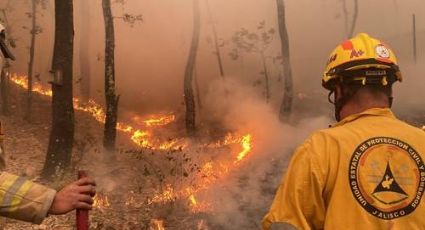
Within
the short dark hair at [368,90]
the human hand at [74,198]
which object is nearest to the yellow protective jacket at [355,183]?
the short dark hair at [368,90]

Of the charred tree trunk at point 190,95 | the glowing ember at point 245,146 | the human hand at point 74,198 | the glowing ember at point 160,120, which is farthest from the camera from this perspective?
the glowing ember at point 160,120

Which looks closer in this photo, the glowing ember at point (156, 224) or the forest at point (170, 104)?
the glowing ember at point (156, 224)

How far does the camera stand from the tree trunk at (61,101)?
11.3 metres

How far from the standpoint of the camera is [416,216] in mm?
2502

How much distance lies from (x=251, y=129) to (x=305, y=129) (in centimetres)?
262

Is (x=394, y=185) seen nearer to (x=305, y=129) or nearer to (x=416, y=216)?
(x=416, y=216)

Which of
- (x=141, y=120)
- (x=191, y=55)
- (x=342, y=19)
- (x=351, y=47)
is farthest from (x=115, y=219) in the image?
(x=342, y=19)

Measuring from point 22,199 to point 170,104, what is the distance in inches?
1020

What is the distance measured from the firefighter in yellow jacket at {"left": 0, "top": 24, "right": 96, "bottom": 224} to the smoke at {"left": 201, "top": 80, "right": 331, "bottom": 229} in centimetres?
739

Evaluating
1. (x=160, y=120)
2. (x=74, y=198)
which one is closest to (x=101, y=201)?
(x=74, y=198)

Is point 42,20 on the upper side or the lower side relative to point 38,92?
upper

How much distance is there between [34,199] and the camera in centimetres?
256

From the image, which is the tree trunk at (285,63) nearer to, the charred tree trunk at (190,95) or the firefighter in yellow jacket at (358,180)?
the charred tree trunk at (190,95)

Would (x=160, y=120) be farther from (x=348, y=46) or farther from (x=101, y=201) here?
(x=348, y=46)
